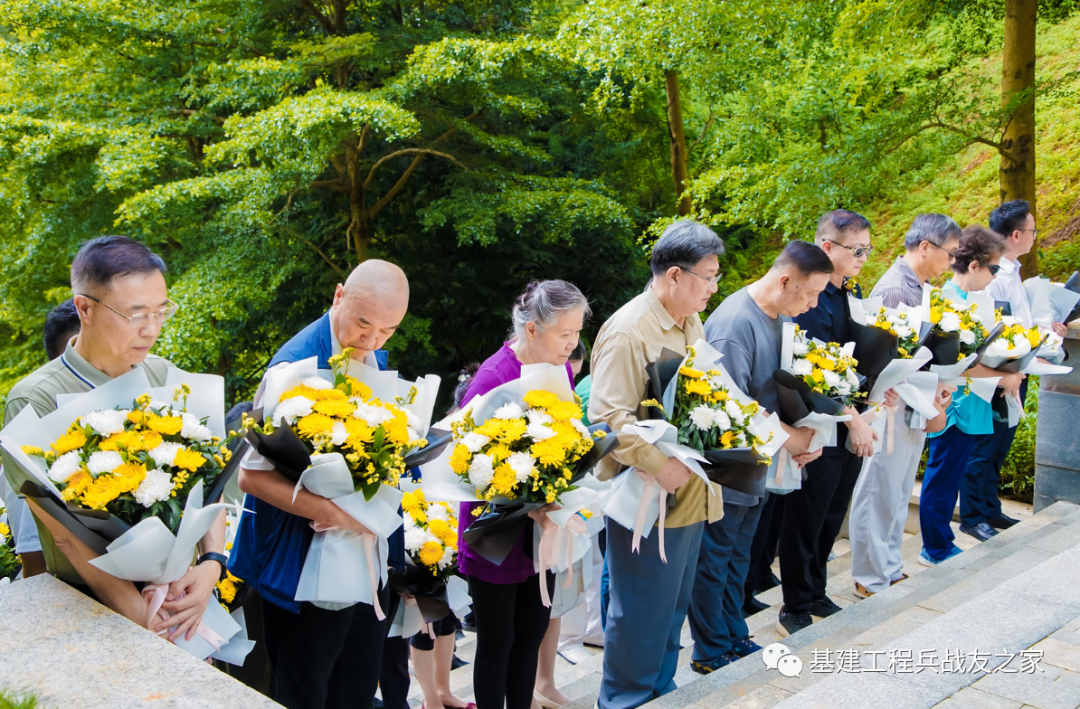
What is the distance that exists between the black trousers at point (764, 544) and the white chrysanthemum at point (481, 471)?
8.59 ft

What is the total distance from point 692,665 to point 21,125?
37.4 feet

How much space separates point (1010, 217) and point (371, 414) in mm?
6068

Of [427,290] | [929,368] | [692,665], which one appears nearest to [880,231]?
[427,290]

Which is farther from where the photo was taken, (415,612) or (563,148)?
(563,148)

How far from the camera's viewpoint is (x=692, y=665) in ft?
14.5

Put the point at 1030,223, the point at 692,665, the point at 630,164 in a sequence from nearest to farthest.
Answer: the point at 692,665
the point at 1030,223
the point at 630,164

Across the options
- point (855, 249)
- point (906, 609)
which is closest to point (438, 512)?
point (906, 609)

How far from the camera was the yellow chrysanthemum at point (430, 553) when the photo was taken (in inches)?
153

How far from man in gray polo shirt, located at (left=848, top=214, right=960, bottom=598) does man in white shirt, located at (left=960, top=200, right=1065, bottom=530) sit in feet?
3.10

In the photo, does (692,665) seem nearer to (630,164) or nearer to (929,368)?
(929,368)

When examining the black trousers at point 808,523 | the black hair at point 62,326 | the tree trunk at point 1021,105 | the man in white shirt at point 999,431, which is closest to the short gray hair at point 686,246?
the black trousers at point 808,523

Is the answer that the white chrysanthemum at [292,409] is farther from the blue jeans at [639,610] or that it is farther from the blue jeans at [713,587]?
the blue jeans at [713,587]

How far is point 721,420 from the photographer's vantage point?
11.7 feet

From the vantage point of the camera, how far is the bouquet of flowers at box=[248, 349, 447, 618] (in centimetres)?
269
